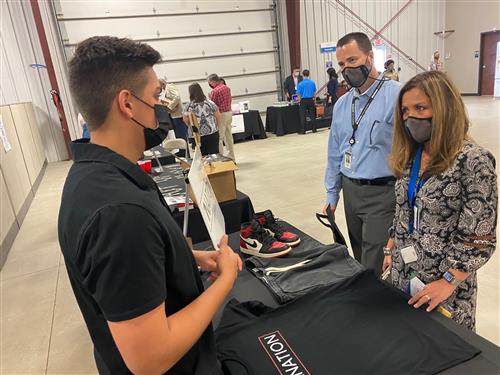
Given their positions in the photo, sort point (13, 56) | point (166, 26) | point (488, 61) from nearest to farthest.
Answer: point (13, 56) < point (166, 26) < point (488, 61)

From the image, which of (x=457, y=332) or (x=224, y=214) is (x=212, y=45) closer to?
(x=224, y=214)

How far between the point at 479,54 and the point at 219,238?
15432mm

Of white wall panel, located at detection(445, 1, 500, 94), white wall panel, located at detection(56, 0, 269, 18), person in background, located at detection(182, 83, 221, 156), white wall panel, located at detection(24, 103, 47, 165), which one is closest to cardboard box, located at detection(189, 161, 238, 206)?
person in background, located at detection(182, 83, 221, 156)

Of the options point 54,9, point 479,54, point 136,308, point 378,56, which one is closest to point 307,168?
point 136,308

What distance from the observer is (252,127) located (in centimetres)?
916

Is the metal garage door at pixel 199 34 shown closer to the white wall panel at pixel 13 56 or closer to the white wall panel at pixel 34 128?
the white wall panel at pixel 13 56

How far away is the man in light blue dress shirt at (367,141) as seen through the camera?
1.87m

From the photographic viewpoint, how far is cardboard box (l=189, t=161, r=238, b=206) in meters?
2.28

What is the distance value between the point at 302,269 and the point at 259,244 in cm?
27

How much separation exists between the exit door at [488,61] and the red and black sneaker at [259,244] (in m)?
14.5

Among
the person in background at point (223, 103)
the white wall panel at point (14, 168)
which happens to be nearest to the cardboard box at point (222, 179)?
the white wall panel at point (14, 168)

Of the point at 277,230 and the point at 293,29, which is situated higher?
the point at 293,29

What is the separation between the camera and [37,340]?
2445 millimetres

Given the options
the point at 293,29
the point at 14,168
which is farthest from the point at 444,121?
the point at 293,29
